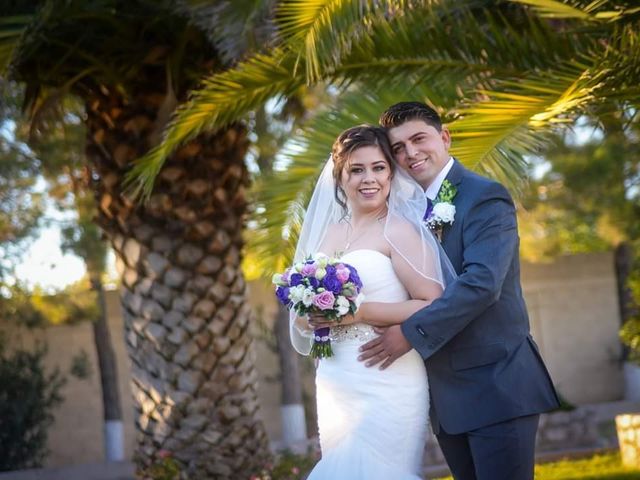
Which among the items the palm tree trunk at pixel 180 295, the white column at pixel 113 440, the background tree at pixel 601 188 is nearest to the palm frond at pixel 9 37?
the palm tree trunk at pixel 180 295

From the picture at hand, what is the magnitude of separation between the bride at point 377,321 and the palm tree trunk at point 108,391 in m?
10.7

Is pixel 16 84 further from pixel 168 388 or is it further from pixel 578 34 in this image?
pixel 578 34

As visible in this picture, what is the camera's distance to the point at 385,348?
4.63 m

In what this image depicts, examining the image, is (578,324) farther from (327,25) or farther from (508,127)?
(327,25)

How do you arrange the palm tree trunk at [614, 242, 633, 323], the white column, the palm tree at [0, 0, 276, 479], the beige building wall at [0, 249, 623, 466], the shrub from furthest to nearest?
the palm tree trunk at [614, 242, 633, 323], the beige building wall at [0, 249, 623, 466], the white column, the shrub, the palm tree at [0, 0, 276, 479]

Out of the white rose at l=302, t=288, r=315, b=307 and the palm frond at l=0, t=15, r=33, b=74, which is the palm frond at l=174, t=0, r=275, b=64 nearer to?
the palm frond at l=0, t=15, r=33, b=74

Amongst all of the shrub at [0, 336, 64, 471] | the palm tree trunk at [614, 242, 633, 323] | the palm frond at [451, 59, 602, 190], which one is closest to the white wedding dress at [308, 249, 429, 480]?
the palm frond at [451, 59, 602, 190]

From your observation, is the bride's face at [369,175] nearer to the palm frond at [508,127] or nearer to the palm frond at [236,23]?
the palm frond at [508,127]

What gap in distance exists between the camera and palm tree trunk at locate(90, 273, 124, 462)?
1524 centimetres

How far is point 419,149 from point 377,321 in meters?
0.77

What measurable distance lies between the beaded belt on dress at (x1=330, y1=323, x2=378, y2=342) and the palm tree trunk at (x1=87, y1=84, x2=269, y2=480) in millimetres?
4254

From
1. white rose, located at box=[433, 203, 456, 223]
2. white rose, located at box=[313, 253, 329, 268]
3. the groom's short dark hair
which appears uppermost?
the groom's short dark hair

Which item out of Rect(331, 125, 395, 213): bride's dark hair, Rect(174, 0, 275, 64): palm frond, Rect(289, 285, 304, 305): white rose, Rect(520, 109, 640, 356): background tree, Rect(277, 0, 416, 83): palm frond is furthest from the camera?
Rect(520, 109, 640, 356): background tree

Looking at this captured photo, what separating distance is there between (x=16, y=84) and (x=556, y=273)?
481 inches
